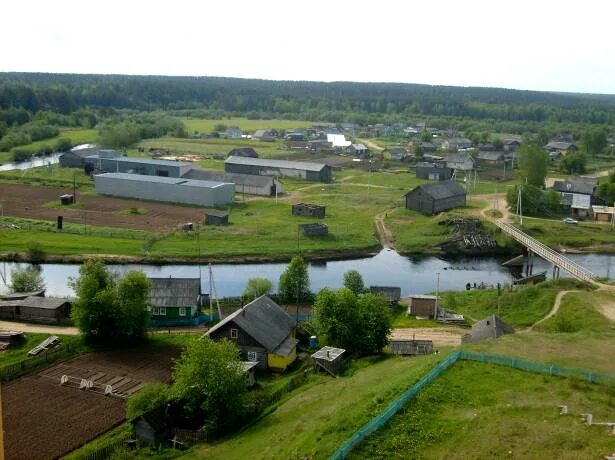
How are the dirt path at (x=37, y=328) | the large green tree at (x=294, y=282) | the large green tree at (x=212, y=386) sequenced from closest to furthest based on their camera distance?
the large green tree at (x=212, y=386), the dirt path at (x=37, y=328), the large green tree at (x=294, y=282)

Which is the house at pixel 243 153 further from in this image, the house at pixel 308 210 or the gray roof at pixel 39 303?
the gray roof at pixel 39 303

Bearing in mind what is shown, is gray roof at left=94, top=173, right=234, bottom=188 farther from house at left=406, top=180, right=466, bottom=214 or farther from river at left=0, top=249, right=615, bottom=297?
river at left=0, top=249, right=615, bottom=297

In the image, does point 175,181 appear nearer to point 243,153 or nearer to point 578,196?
point 243,153

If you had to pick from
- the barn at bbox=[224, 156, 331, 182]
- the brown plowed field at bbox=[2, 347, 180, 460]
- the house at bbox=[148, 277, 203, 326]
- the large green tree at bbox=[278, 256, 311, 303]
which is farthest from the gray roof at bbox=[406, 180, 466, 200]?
the brown plowed field at bbox=[2, 347, 180, 460]

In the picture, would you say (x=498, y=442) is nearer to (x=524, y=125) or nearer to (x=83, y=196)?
(x=83, y=196)

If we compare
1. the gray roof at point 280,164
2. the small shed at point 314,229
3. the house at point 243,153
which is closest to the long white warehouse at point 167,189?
the small shed at point 314,229

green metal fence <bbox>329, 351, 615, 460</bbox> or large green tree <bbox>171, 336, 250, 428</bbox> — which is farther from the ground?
green metal fence <bbox>329, 351, 615, 460</bbox>

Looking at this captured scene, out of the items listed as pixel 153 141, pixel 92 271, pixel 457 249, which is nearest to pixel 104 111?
pixel 153 141

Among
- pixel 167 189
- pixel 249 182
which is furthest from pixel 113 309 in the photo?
pixel 249 182
